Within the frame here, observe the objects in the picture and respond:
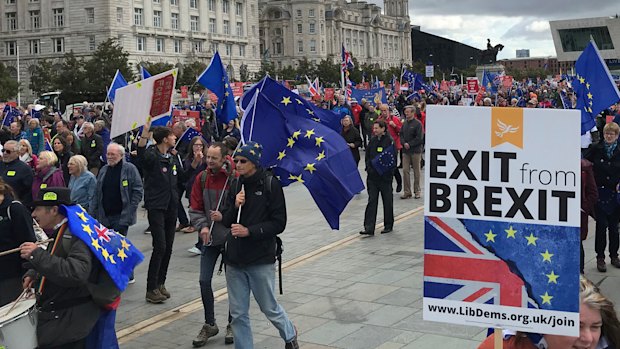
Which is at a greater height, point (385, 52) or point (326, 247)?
point (385, 52)

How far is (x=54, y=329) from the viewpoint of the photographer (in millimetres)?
4605

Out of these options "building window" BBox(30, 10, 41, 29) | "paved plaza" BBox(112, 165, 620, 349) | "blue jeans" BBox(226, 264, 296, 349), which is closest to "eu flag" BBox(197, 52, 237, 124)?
"paved plaza" BBox(112, 165, 620, 349)

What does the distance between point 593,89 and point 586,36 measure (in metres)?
90.9

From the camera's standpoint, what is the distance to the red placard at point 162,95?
8289mm

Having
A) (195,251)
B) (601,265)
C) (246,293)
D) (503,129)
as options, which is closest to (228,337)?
(246,293)

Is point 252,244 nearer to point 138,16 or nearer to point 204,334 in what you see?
point 204,334

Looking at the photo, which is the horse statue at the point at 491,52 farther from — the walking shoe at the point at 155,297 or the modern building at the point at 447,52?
the walking shoe at the point at 155,297

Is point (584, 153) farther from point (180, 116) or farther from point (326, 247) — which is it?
point (180, 116)

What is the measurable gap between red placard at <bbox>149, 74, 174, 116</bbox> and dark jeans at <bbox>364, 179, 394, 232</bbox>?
13.5 feet

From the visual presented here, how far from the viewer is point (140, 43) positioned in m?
89.0

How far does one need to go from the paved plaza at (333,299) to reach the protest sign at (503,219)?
3283mm

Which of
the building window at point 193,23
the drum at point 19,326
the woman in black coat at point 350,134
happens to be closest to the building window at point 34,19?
the building window at point 193,23

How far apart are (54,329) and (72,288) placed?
0.26 metres

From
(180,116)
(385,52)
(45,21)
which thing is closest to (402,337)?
(180,116)
